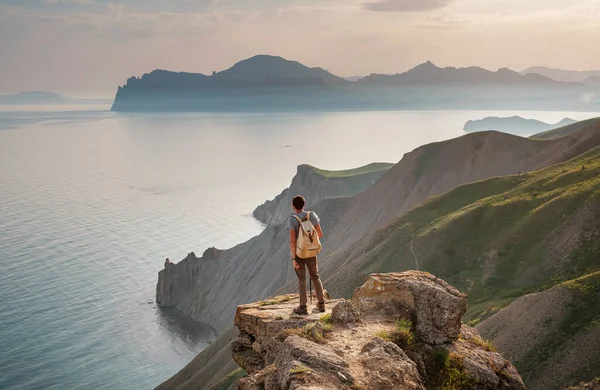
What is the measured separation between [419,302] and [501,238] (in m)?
39.8

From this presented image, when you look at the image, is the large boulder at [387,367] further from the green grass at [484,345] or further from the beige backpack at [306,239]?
the beige backpack at [306,239]

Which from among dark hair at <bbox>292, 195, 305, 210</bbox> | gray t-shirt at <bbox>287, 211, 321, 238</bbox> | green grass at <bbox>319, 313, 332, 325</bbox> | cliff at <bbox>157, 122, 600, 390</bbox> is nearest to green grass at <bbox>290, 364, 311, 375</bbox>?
green grass at <bbox>319, 313, 332, 325</bbox>

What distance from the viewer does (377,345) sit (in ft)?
43.5

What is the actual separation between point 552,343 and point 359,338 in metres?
23.6

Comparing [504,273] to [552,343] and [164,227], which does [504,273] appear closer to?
[552,343]

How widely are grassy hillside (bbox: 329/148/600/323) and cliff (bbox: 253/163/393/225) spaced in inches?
3013

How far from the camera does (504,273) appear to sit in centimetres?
4781

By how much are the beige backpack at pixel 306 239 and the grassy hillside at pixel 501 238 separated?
1117 inches

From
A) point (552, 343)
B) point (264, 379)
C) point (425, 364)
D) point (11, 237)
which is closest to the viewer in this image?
point (264, 379)

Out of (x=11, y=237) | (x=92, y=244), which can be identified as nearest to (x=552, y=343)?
(x=92, y=244)

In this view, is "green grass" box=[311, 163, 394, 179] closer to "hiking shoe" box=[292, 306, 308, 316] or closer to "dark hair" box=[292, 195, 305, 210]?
"hiking shoe" box=[292, 306, 308, 316]

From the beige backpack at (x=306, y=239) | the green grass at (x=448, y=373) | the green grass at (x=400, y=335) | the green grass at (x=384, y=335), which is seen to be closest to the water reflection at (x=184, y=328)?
the beige backpack at (x=306, y=239)

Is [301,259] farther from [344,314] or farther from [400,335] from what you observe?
[400,335]

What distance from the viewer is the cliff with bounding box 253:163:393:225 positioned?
145875mm
